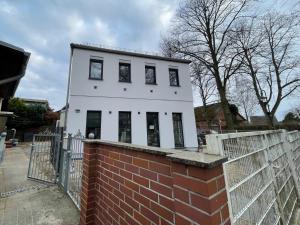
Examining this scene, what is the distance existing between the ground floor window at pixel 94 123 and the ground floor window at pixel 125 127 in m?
1.19

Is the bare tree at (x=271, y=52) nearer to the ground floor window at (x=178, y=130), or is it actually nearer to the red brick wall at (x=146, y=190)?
the ground floor window at (x=178, y=130)

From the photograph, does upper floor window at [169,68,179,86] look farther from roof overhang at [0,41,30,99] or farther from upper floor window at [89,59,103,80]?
roof overhang at [0,41,30,99]

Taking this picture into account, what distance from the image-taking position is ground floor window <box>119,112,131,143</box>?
361 inches

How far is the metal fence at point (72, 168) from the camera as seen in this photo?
121 inches

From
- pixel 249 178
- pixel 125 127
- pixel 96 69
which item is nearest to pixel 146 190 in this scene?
pixel 249 178

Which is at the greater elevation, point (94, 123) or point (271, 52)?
point (271, 52)

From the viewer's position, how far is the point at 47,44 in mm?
9828

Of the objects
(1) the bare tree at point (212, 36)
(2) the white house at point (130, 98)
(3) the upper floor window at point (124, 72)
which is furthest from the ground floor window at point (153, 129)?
(1) the bare tree at point (212, 36)

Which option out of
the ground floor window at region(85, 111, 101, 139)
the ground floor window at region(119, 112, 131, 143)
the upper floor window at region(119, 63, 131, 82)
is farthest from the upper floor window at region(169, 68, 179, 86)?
the ground floor window at region(85, 111, 101, 139)

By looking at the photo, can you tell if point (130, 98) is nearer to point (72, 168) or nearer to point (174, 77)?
point (174, 77)

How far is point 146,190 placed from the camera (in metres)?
1.37

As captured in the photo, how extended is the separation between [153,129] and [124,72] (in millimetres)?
3931

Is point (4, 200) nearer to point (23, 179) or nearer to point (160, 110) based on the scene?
point (23, 179)

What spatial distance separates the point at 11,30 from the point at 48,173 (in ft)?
20.0
